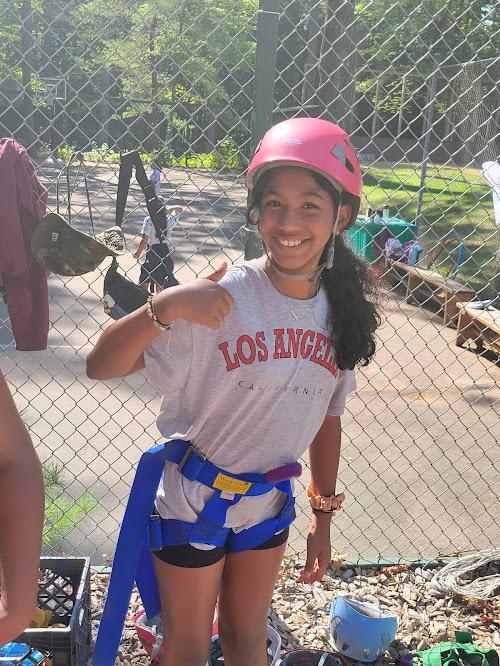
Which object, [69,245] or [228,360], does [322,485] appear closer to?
[228,360]

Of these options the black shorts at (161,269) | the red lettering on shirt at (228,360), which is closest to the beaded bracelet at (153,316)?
the red lettering on shirt at (228,360)

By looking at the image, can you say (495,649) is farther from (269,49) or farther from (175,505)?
(269,49)

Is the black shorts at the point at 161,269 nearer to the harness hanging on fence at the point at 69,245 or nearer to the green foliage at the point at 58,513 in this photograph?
the harness hanging on fence at the point at 69,245

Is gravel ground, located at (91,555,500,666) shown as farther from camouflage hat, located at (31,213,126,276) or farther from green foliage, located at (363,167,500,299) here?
green foliage, located at (363,167,500,299)

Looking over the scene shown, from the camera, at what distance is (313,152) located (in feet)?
6.63

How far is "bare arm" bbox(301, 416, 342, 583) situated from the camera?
241 centimetres

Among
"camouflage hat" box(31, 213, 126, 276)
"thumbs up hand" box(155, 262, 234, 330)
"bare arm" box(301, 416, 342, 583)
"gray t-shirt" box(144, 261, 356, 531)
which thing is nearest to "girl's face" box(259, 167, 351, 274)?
"gray t-shirt" box(144, 261, 356, 531)

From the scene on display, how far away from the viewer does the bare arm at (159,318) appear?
1749mm

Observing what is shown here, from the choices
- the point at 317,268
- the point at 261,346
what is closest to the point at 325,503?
the point at 261,346

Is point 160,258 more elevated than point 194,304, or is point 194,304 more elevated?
point 160,258

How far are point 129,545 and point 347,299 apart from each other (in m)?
1.00

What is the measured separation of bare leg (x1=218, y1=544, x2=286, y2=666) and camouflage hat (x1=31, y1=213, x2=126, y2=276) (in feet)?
3.99

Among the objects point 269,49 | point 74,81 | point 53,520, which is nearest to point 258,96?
point 269,49

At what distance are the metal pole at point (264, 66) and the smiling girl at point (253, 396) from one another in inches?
29.3
